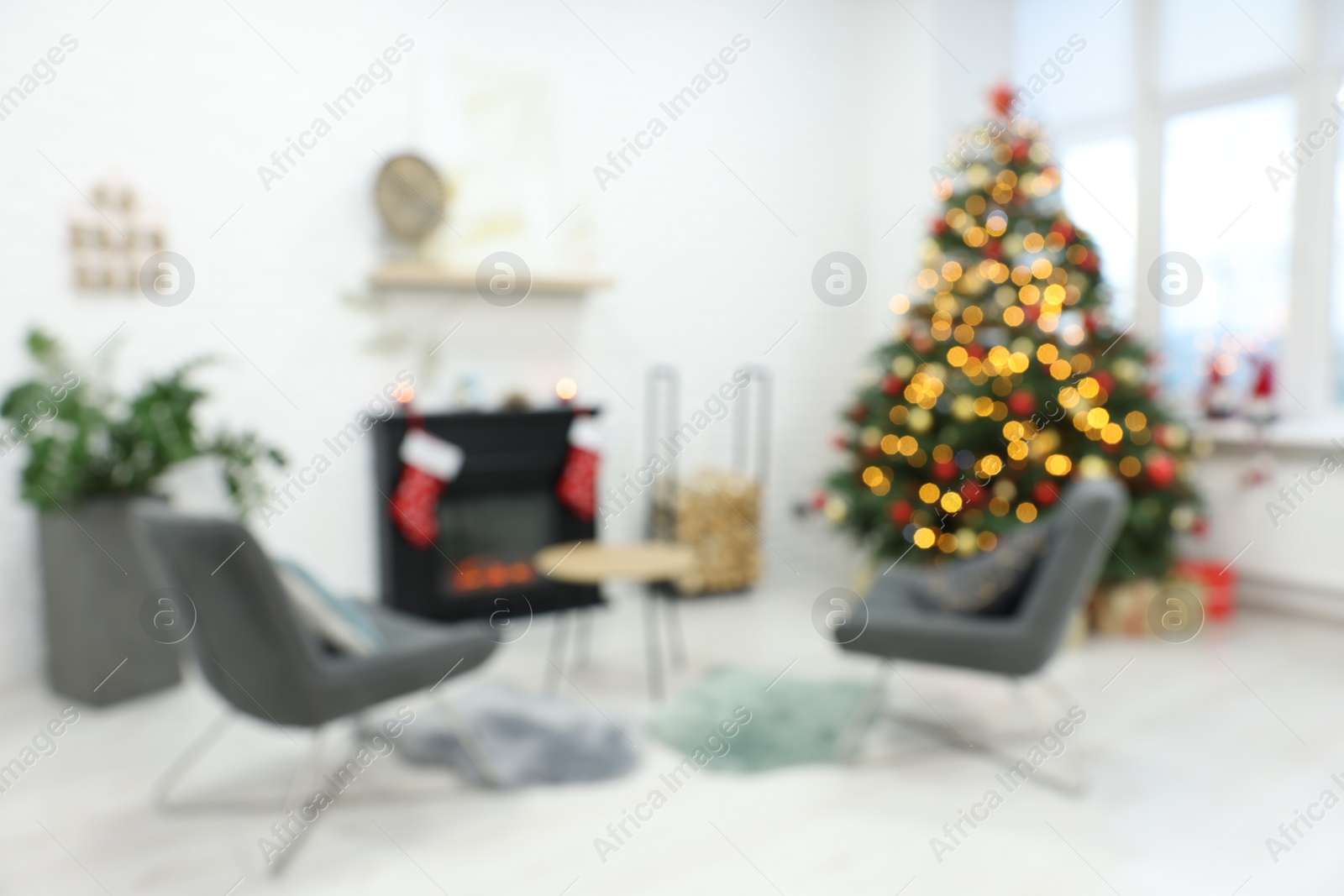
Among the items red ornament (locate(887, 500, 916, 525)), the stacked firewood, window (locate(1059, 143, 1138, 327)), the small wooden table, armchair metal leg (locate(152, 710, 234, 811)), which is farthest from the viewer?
window (locate(1059, 143, 1138, 327))

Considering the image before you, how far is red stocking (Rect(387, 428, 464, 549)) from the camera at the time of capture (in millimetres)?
4160

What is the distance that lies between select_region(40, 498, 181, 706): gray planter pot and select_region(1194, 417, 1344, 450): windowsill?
14.8 ft

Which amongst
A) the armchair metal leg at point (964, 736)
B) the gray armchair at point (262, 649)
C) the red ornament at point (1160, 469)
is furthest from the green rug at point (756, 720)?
the red ornament at point (1160, 469)

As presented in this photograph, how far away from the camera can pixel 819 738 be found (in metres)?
3.06

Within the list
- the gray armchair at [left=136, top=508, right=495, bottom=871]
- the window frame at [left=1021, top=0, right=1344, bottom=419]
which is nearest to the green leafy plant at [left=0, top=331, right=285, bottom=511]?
the gray armchair at [left=136, top=508, right=495, bottom=871]

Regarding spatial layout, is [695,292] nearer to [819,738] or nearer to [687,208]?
[687,208]

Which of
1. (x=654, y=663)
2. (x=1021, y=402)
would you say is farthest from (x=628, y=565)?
(x=1021, y=402)

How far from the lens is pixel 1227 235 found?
4.80 metres

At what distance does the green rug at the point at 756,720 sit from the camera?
2959 mm

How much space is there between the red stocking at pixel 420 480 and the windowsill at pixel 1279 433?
11.3 feet

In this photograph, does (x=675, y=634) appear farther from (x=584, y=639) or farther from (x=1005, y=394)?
(x=1005, y=394)

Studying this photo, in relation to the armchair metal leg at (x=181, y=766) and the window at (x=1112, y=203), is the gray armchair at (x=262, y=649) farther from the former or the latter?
the window at (x=1112, y=203)

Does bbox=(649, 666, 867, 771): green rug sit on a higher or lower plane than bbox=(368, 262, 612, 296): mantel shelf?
lower

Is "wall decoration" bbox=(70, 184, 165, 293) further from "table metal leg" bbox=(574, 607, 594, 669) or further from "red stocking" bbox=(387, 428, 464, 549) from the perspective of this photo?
"table metal leg" bbox=(574, 607, 594, 669)
